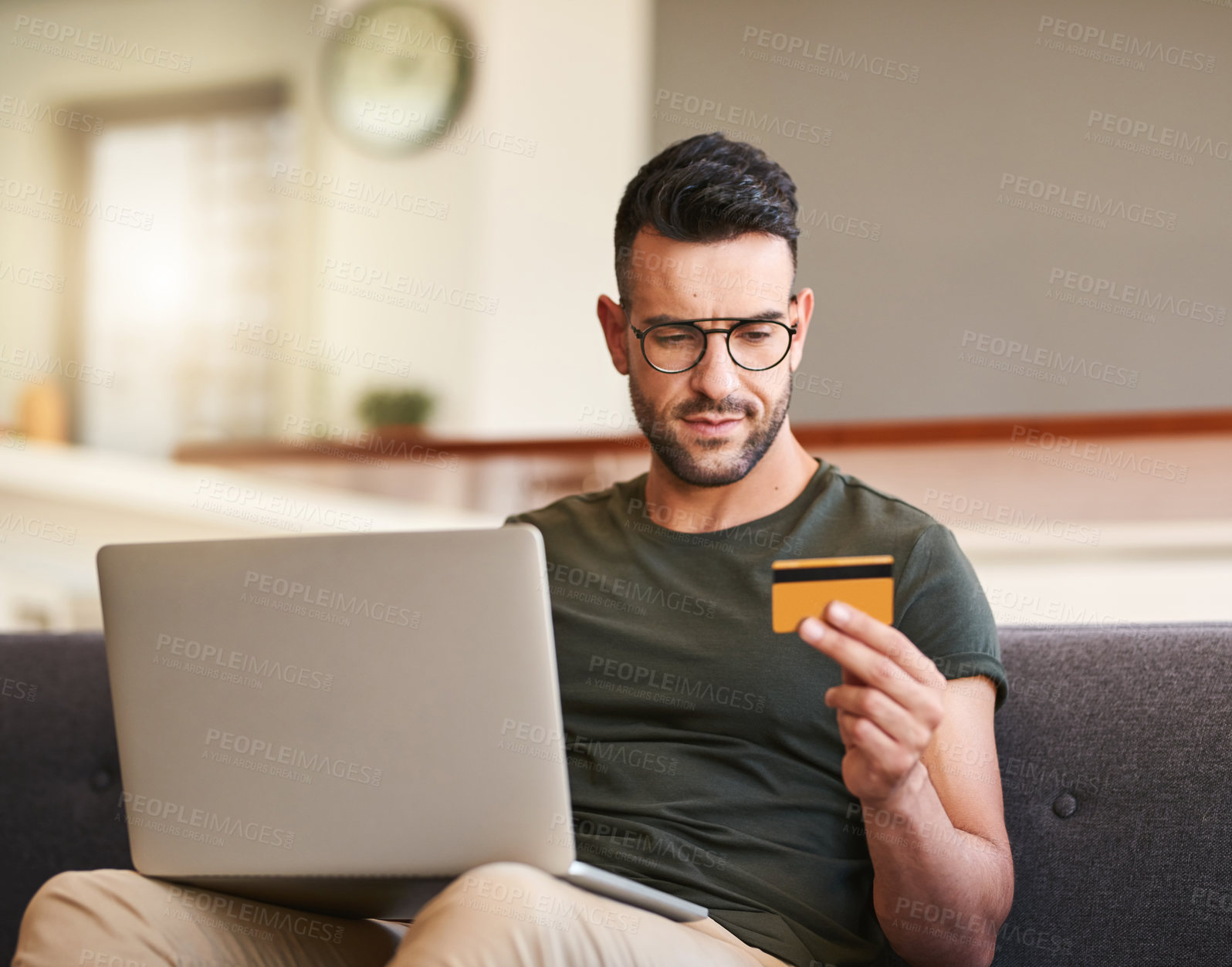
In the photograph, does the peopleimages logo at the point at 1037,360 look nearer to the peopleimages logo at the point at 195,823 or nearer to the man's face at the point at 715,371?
the man's face at the point at 715,371

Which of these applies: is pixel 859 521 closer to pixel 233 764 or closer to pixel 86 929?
pixel 233 764

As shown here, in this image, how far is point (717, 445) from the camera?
1.30m

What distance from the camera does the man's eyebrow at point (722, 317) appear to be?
1279 mm

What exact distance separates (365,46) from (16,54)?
158 cm

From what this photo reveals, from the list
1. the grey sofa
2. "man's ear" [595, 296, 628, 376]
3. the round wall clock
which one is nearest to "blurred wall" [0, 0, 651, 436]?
the round wall clock

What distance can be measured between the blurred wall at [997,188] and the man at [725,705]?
2248 mm

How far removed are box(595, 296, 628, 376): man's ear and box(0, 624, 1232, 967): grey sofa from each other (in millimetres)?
580

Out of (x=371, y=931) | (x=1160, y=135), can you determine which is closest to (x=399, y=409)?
(x=1160, y=135)

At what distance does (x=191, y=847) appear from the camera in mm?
993

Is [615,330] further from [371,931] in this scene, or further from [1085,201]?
[1085,201]

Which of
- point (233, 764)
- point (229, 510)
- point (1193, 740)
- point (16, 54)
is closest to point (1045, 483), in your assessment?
point (1193, 740)

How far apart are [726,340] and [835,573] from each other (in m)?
0.50

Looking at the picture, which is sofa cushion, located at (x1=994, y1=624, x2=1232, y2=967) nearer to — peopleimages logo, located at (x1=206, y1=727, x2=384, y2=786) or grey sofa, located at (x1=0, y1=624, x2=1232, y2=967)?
grey sofa, located at (x1=0, y1=624, x2=1232, y2=967)

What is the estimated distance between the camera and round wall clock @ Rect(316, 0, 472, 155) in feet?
15.3
